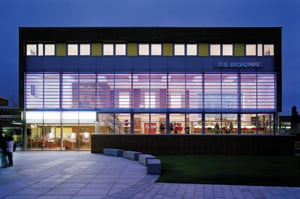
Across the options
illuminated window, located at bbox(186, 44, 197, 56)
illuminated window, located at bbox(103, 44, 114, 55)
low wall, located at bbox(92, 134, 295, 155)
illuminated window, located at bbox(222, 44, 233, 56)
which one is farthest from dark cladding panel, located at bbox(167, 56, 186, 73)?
low wall, located at bbox(92, 134, 295, 155)

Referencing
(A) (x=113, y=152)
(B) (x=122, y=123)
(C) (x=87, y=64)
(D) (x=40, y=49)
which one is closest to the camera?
(A) (x=113, y=152)

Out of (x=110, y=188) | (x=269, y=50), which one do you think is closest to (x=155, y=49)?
(x=269, y=50)

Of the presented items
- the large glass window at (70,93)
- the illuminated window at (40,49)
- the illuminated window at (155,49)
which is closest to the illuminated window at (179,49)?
the illuminated window at (155,49)

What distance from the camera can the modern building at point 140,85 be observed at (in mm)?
31516

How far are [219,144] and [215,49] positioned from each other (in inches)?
403

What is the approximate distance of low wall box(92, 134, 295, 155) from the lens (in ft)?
86.1

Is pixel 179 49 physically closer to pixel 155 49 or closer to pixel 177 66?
pixel 177 66

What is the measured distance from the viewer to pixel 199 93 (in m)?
31.6

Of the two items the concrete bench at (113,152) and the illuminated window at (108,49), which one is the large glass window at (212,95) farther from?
the concrete bench at (113,152)

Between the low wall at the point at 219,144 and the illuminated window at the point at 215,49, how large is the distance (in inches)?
365

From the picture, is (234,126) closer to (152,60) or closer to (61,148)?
(152,60)

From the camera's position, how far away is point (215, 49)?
32094mm

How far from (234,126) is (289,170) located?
14.4 meters

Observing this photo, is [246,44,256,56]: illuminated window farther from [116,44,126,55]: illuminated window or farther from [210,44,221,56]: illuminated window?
[116,44,126,55]: illuminated window
